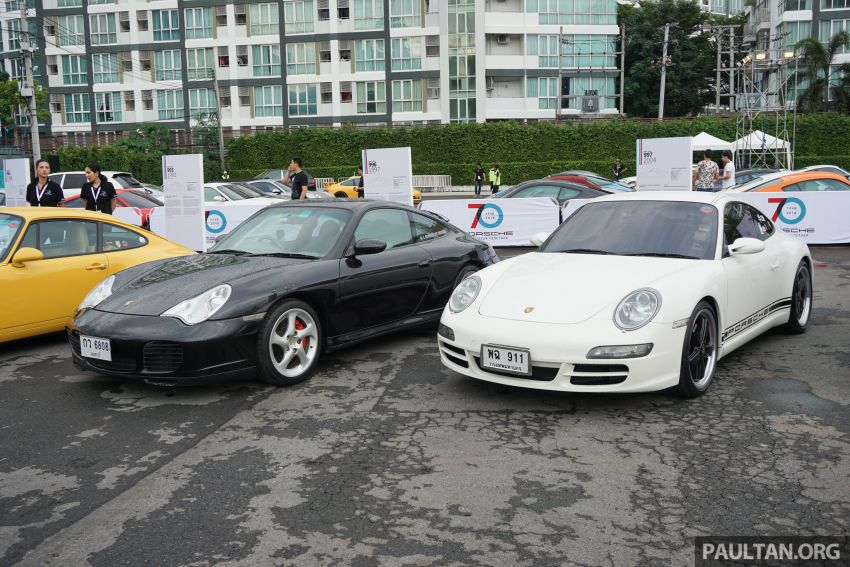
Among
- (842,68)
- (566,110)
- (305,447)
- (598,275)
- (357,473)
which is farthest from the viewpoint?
(566,110)

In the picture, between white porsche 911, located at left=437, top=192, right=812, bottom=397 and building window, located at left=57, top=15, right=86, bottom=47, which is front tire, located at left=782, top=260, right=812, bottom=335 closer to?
white porsche 911, located at left=437, top=192, right=812, bottom=397

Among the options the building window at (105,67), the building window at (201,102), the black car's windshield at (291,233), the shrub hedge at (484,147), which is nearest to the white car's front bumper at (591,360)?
the black car's windshield at (291,233)

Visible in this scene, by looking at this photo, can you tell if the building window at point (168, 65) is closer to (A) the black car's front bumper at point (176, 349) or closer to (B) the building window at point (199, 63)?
(B) the building window at point (199, 63)

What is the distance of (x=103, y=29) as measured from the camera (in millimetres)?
57844

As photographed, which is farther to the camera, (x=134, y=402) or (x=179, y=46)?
(x=179, y=46)

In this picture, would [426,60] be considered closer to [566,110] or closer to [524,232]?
[566,110]

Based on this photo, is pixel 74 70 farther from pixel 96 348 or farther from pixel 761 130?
pixel 96 348

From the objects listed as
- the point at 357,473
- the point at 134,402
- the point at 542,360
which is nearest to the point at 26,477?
the point at 134,402

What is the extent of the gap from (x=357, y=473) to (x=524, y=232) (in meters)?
11.9

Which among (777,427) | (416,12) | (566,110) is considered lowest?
(777,427)

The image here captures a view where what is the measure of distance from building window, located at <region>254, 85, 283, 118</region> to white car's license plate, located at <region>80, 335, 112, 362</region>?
172ft

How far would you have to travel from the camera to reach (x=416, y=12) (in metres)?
53.1

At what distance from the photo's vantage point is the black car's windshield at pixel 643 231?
5.83 m

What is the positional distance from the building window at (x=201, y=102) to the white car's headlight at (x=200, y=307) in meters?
54.0
